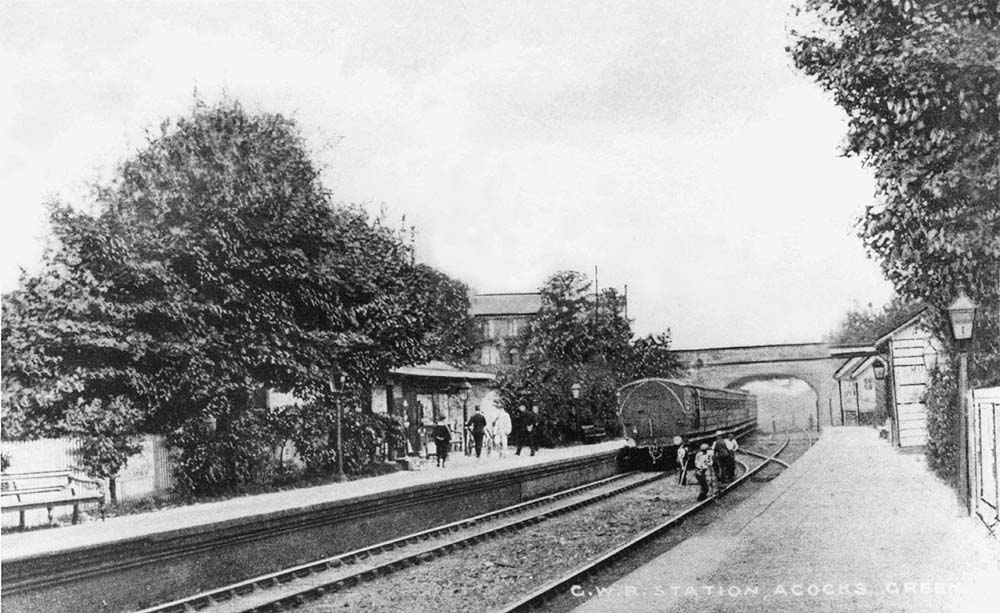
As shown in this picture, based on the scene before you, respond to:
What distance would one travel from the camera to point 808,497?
15.1 m

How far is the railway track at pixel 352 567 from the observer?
30.2 feet

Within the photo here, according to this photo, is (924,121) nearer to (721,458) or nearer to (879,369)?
(721,458)

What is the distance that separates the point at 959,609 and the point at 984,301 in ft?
16.2

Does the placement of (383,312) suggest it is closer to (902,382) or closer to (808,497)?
(808,497)

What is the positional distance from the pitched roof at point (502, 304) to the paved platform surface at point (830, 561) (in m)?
46.0

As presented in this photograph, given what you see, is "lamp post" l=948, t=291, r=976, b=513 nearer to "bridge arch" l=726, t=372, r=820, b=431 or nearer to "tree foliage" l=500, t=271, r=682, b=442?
"tree foliage" l=500, t=271, r=682, b=442

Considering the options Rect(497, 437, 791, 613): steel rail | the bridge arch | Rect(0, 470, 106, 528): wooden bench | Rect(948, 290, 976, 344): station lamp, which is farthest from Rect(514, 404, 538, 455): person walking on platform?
the bridge arch

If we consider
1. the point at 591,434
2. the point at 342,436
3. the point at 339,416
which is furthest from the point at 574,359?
the point at 339,416

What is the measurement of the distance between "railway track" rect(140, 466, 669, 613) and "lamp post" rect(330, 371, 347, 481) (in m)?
3.89

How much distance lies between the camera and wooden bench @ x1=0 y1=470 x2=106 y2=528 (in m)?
12.0

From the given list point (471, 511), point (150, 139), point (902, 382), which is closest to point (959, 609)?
point (471, 511)

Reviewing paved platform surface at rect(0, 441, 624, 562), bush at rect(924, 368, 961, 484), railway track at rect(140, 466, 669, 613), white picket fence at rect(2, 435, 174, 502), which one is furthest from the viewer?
bush at rect(924, 368, 961, 484)

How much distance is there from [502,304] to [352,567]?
51810mm

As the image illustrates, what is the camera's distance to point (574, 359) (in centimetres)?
3281
